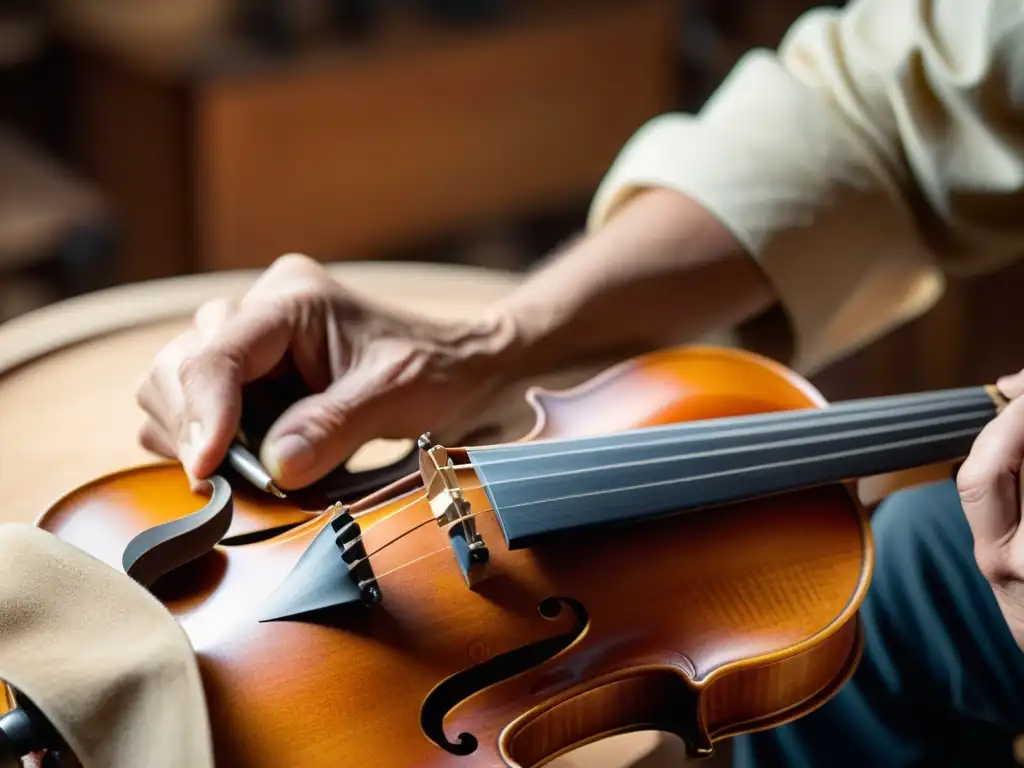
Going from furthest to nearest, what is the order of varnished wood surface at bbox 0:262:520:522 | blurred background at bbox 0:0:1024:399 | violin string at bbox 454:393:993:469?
blurred background at bbox 0:0:1024:399, varnished wood surface at bbox 0:262:520:522, violin string at bbox 454:393:993:469

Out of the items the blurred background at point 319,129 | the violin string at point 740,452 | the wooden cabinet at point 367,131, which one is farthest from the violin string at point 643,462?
the wooden cabinet at point 367,131

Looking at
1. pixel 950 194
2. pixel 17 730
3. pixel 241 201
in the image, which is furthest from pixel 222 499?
pixel 241 201

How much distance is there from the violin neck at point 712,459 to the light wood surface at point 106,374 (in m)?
0.12

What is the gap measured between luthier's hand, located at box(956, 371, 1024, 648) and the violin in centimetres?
7

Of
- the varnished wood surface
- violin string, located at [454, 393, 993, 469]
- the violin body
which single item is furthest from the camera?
the varnished wood surface

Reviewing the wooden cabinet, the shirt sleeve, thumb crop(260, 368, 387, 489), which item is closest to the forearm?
the shirt sleeve

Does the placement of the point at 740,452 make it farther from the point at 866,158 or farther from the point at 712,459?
the point at 866,158

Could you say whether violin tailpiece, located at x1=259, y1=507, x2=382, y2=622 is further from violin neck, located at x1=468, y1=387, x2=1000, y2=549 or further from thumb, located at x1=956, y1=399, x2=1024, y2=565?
thumb, located at x1=956, y1=399, x2=1024, y2=565

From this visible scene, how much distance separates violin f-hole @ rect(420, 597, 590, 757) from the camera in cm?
50

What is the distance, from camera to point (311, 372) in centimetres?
70

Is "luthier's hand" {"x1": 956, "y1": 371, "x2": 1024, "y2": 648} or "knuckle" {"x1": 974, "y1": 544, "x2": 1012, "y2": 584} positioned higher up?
"luthier's hand" {"x1": 956, "y1": 371, "x2": 1024, "y2": 648}

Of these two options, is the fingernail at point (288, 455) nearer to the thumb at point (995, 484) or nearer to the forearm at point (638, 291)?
the forearm at point (638, 291)

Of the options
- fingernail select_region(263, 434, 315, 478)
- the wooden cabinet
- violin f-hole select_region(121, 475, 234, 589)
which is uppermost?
the wooden cabinet

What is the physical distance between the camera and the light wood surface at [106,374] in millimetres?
675
